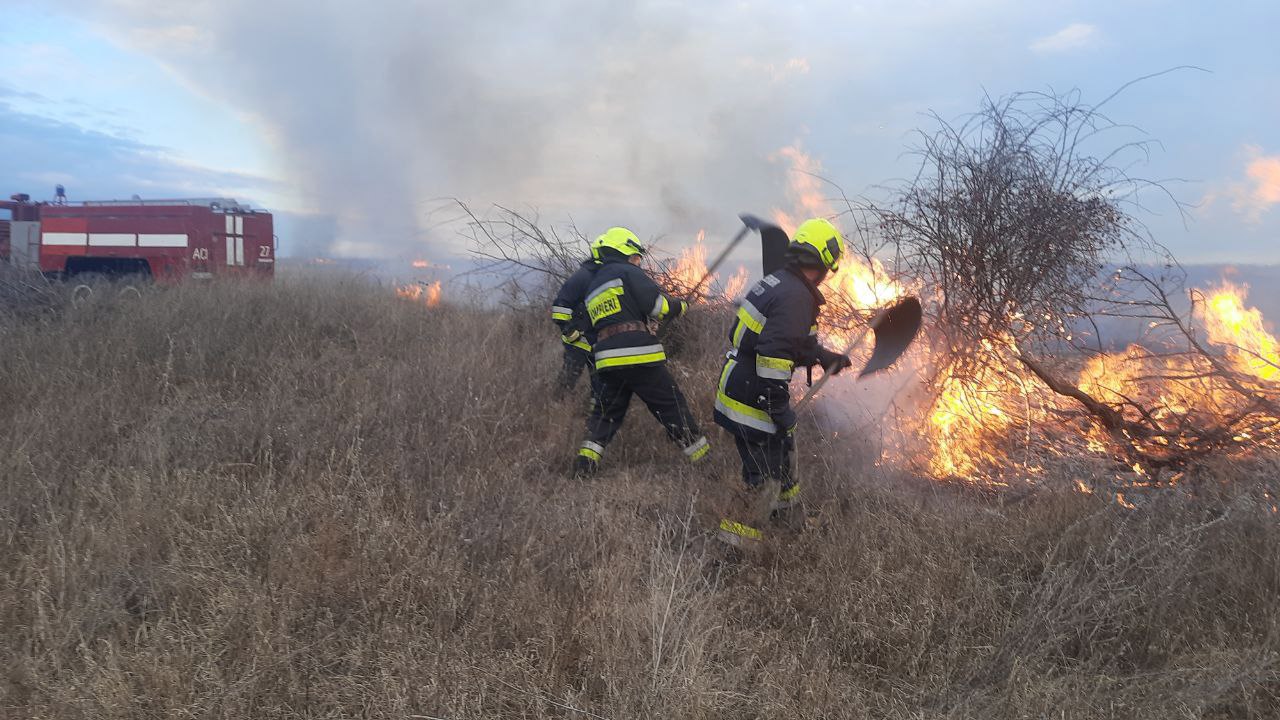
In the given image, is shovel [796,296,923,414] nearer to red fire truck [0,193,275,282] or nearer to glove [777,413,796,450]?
glove [777,413,796,450]

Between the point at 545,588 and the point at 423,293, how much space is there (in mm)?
8881

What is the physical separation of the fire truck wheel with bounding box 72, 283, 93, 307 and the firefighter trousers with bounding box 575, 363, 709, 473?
635 cm

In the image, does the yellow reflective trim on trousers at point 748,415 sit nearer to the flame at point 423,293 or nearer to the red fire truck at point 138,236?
the flame at point 423,293

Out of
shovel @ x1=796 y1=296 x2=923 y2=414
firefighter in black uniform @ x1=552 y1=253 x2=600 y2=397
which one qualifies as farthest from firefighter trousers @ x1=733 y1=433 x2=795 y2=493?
firefighter in black uniform @ x1=552 y1=253 x2=600 y2=397

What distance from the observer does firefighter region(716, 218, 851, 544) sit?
3803mm

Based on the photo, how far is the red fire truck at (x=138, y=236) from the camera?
11.9 m

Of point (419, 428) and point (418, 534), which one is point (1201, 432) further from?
point (419, 428)

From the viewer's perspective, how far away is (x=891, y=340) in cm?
489

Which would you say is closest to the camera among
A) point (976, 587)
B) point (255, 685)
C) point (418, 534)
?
point (255, 685)

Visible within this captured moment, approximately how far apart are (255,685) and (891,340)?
417 centimetres

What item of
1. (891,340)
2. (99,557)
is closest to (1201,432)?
(891,340)

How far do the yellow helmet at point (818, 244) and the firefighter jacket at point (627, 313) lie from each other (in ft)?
4.14

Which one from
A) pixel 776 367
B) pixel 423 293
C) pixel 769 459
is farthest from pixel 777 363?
pixel 423 293

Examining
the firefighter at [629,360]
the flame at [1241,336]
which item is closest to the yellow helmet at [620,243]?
the firefighter at [629,360]
